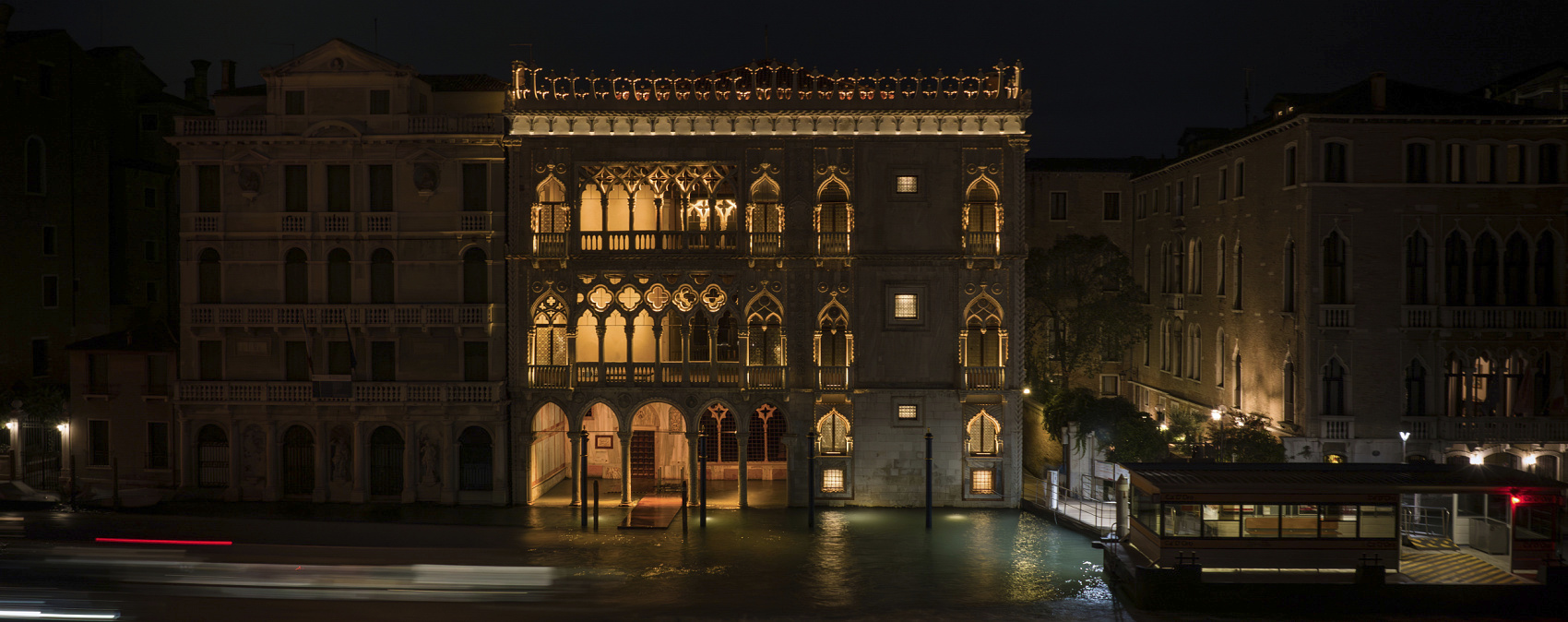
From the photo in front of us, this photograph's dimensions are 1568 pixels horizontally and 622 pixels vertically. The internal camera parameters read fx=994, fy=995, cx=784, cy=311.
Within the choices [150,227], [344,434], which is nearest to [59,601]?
[344,434]

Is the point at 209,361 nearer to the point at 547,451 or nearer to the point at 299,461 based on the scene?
the point at 299,461

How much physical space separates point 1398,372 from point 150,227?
166 ft

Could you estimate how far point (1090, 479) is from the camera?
3272 centimetres

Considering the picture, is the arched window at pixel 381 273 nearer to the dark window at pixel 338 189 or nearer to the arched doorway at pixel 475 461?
the dark window at pixel 338 189

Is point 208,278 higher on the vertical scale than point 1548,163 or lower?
lower

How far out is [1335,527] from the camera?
2331cm

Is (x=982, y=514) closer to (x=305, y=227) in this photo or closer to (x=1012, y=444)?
(x=1012, y=444)

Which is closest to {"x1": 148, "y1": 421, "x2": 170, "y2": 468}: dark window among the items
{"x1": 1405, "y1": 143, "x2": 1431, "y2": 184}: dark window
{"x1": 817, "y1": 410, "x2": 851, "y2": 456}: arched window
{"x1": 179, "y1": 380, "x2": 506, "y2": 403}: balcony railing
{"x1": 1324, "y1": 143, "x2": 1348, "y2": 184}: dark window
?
{"x1": 179, "y1": 380, "x2": 506, "y2": 403}: balcony railing

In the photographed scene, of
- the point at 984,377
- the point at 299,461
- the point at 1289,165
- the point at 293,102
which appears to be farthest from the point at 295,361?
the point at 1289,165

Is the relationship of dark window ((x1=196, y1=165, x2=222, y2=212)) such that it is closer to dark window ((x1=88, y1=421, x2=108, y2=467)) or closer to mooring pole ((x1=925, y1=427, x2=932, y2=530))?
dark window ((x1=88, y1=421, x2=108, y2=467))

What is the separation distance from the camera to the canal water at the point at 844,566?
75.8ft

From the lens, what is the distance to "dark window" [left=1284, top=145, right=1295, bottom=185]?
32875 mm

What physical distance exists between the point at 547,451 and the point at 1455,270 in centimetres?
3152

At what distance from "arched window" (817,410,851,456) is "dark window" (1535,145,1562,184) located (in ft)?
78.0
